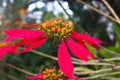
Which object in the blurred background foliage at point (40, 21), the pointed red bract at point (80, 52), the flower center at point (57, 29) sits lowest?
the blurred background foliage at point (40, 21)

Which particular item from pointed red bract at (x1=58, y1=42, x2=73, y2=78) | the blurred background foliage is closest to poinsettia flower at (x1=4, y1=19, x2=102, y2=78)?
pointed red bract at (x1=58, y1=42, x2=73, y2=78)

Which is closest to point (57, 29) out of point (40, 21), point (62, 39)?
point (62, 39)

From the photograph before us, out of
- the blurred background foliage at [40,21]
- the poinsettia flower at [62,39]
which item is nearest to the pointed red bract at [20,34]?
the poinsettia flower at [62,39]

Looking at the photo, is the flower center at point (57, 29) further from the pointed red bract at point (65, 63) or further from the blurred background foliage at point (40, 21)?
the blurred background foliage at point (40, 21)

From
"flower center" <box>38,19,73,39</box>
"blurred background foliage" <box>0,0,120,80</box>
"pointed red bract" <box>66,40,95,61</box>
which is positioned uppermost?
"flower center" <box>38,19,73,39</box>

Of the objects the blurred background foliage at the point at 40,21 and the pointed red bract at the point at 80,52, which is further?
the blurred background foliage at the point at 40,21

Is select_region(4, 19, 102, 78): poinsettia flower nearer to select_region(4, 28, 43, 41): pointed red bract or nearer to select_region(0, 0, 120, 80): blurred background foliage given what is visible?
select_region(4, 28, 43, 41): pointed red bract

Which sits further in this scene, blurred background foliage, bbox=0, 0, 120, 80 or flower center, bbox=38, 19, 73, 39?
blurred background foliage, bbox=0, 0, 120, 80

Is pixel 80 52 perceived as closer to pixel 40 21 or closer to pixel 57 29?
pixel 57 29
